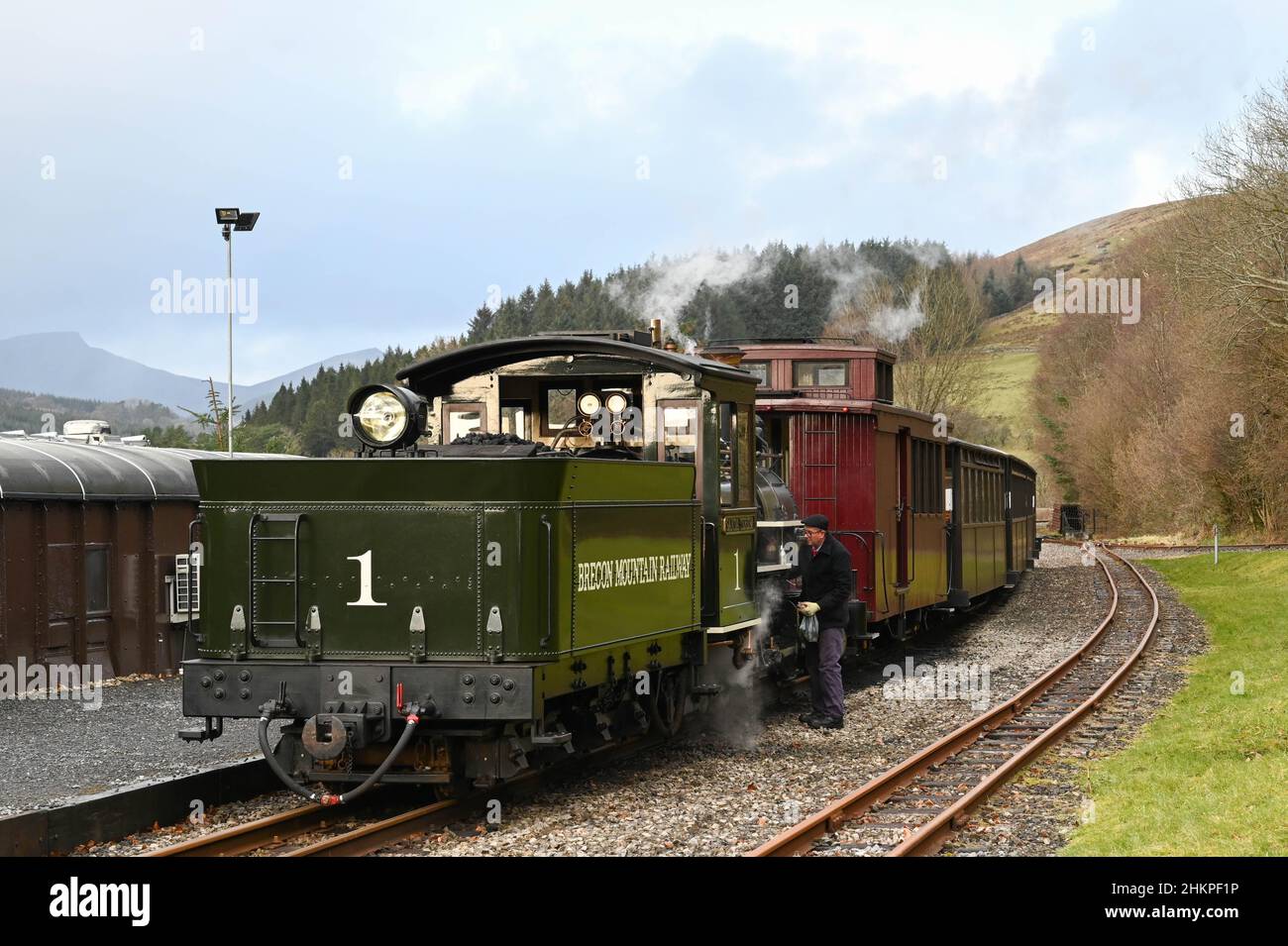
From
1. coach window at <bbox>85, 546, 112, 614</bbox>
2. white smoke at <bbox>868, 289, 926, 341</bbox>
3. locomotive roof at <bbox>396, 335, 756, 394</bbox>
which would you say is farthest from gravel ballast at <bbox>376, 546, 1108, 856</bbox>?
white smoke at <bbox>868, 289, 926, 341</bbox>

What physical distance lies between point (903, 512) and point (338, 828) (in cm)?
985

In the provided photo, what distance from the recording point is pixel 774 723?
41.6 feet

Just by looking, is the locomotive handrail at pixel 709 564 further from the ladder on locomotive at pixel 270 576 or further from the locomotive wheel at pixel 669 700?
the ladder on locomotive at pixel 270 576

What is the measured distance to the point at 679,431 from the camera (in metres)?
10.1

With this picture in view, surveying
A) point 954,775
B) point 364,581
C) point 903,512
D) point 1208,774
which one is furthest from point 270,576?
point 903,512

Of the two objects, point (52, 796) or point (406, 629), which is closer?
point (406, 629)

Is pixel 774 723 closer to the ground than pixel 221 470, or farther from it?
closer to the ground

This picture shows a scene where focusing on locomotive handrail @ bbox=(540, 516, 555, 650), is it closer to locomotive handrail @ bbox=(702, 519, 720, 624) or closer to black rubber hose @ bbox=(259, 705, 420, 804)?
black rubber hose @ bbox=(259, 705, 420, 804)

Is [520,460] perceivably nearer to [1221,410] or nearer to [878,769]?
[878,769]

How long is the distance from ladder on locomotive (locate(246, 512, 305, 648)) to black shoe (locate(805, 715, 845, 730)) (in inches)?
220

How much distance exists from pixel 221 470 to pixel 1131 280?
2449 inches

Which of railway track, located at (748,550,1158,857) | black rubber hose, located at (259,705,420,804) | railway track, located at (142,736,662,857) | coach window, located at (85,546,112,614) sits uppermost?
coach window, located at (85,546,112,614)

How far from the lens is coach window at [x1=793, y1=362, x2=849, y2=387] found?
66.4ft

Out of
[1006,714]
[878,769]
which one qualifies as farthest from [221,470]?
[1006,714]
